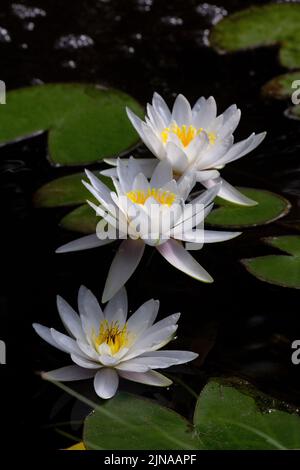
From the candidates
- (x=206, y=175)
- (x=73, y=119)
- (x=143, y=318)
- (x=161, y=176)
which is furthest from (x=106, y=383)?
(x=73, y=119)

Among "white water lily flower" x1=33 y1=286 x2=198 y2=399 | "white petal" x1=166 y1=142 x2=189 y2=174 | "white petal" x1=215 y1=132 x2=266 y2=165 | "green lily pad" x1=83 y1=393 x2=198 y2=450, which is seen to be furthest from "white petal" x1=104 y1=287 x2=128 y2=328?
"white petal" x1=215 y1=132 x2=266 y2=165

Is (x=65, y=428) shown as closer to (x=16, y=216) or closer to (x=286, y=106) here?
(x=16, y=216)

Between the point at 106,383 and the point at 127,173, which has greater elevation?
the point at 127,173

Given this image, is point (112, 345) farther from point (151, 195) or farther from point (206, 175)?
point (206, 175)

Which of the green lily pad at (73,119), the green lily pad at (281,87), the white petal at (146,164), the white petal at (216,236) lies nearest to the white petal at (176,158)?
the white petal at (146,164)

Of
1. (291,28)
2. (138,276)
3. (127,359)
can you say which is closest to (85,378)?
(127,359)

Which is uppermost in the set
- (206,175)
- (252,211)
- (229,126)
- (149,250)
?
(229,126)
